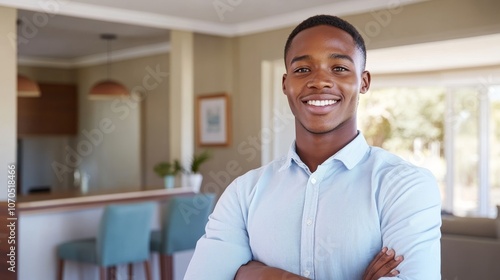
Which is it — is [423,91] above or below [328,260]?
above

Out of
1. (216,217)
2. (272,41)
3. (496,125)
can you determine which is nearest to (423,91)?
(496,125)

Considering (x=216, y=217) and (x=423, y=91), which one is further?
(x=423, y=91)

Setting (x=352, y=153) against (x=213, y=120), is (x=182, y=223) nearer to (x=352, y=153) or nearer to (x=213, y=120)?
(x=213, y=120)

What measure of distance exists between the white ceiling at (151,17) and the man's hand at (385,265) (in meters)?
4.14

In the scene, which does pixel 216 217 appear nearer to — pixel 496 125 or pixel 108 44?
pixel 108 44

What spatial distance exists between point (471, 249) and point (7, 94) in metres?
3.82

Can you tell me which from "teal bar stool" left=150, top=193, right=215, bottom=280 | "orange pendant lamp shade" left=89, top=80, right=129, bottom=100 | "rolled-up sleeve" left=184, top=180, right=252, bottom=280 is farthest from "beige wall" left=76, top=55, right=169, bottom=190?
"rolled-up sleeve" left=184, top=180, right=252, bottom=280

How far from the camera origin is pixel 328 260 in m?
1.07

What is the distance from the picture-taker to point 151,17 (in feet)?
18.6

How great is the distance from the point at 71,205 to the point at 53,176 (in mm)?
5310
